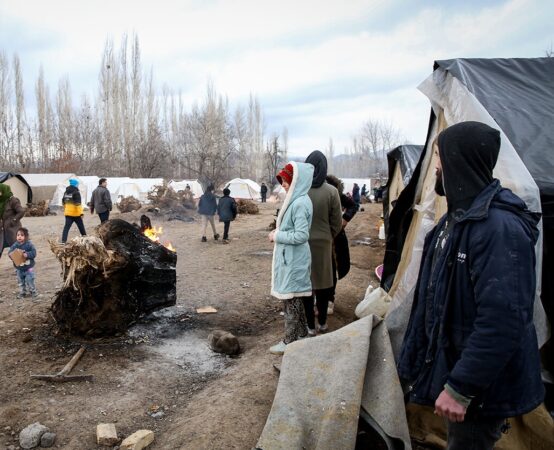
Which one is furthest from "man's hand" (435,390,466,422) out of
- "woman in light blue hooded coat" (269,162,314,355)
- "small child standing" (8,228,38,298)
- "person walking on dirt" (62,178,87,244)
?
"person walking on dirt" (62,178,87,244)

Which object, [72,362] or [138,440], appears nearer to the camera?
[138,440]

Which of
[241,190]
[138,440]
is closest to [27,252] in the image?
[138,440]

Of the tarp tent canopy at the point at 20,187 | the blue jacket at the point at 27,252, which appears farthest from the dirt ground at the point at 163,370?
the tarp tent canopy at the point at 20,187

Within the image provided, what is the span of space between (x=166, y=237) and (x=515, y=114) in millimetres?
11925

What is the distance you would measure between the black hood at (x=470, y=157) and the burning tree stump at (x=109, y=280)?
3.72 m

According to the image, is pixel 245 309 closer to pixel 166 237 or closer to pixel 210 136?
pixel 166 237

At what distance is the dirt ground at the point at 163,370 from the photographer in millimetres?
3145

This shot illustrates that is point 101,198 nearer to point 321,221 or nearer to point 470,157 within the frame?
point 321,221

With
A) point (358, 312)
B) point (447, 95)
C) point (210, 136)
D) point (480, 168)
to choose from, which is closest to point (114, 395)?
point (358, 312)

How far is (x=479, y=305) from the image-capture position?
1.67 meters

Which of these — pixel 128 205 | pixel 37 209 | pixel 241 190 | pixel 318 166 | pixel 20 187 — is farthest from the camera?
pixel 241 190

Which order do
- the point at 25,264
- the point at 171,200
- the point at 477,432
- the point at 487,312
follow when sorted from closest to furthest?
the point at 487,312 → the point at 477,432 → the point at 25,264 → the point at 171,200

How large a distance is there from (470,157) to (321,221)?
2687 millimetres

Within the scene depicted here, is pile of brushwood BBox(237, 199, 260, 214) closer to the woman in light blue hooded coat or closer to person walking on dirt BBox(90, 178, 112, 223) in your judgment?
person walking on dirt BBox(90, 178, 112, 223)
